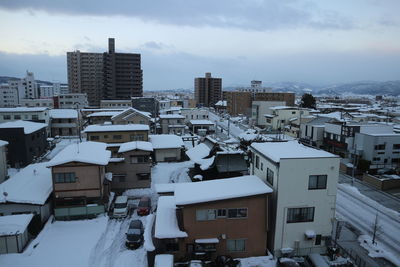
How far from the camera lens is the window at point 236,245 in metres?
12.7

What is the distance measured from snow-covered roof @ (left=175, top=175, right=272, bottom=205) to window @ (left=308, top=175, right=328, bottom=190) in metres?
1.95

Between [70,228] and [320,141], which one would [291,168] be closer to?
[70,228]

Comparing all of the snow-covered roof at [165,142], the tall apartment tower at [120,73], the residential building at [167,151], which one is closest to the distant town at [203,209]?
the residential building at [167,151]

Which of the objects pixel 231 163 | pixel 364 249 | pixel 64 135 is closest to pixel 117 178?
pixel 231 163

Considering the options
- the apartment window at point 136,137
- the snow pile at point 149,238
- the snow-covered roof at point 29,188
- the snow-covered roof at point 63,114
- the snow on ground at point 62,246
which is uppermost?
the snow-covered roof at point 63,114

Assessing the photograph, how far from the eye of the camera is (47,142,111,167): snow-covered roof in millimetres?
16000

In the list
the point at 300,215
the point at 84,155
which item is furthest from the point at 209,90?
the point at 300,215

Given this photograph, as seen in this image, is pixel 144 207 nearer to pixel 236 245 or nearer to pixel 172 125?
pixel 236 245

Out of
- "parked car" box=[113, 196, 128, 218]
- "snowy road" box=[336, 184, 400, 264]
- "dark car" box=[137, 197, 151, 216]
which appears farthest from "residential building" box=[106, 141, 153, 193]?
"snowy road" box=[336, 184, 400, 264]

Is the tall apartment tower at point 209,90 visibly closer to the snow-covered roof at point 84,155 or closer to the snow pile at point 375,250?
the snow-covered roof at point 84,155

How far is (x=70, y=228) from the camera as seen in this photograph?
599 inches

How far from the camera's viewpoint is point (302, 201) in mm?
12570

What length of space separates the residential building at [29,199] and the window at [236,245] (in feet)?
34.9

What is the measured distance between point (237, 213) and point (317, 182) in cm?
404
